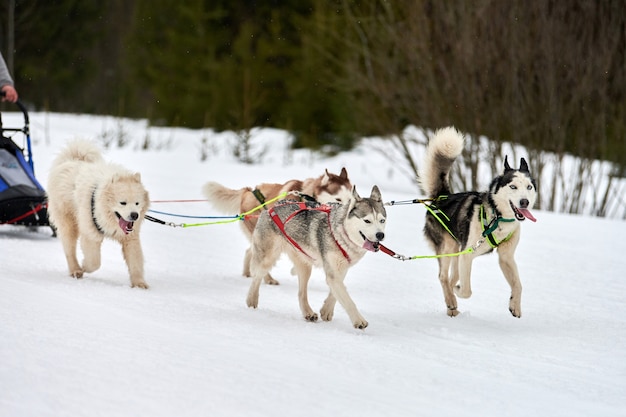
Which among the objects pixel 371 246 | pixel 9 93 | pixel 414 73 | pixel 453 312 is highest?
pixel 414 73

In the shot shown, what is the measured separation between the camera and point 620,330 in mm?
5133

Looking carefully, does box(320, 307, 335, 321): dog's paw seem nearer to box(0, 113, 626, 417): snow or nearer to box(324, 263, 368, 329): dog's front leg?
box(0, 113, 626, 417): snow

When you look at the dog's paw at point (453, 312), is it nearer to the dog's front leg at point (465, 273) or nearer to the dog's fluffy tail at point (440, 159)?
the dog's front leg at point (465, 273)

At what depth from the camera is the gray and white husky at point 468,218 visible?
16.3 feet

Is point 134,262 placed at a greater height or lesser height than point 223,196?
lesser

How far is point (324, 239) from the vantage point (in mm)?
4660

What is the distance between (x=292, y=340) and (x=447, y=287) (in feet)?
5.30

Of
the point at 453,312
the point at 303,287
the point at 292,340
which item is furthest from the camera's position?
the point at 453,312

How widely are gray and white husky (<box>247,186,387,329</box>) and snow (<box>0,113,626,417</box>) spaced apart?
0.17 m

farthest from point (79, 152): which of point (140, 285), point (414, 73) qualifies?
point (414, 73)

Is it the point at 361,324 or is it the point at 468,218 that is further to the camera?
the point at 468,218

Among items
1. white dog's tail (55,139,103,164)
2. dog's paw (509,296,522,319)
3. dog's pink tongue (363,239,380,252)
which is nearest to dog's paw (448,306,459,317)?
dog's paw (509,296,522,319)

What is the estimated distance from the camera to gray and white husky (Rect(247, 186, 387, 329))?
4.44 metres

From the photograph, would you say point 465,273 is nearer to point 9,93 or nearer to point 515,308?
point 515,308
